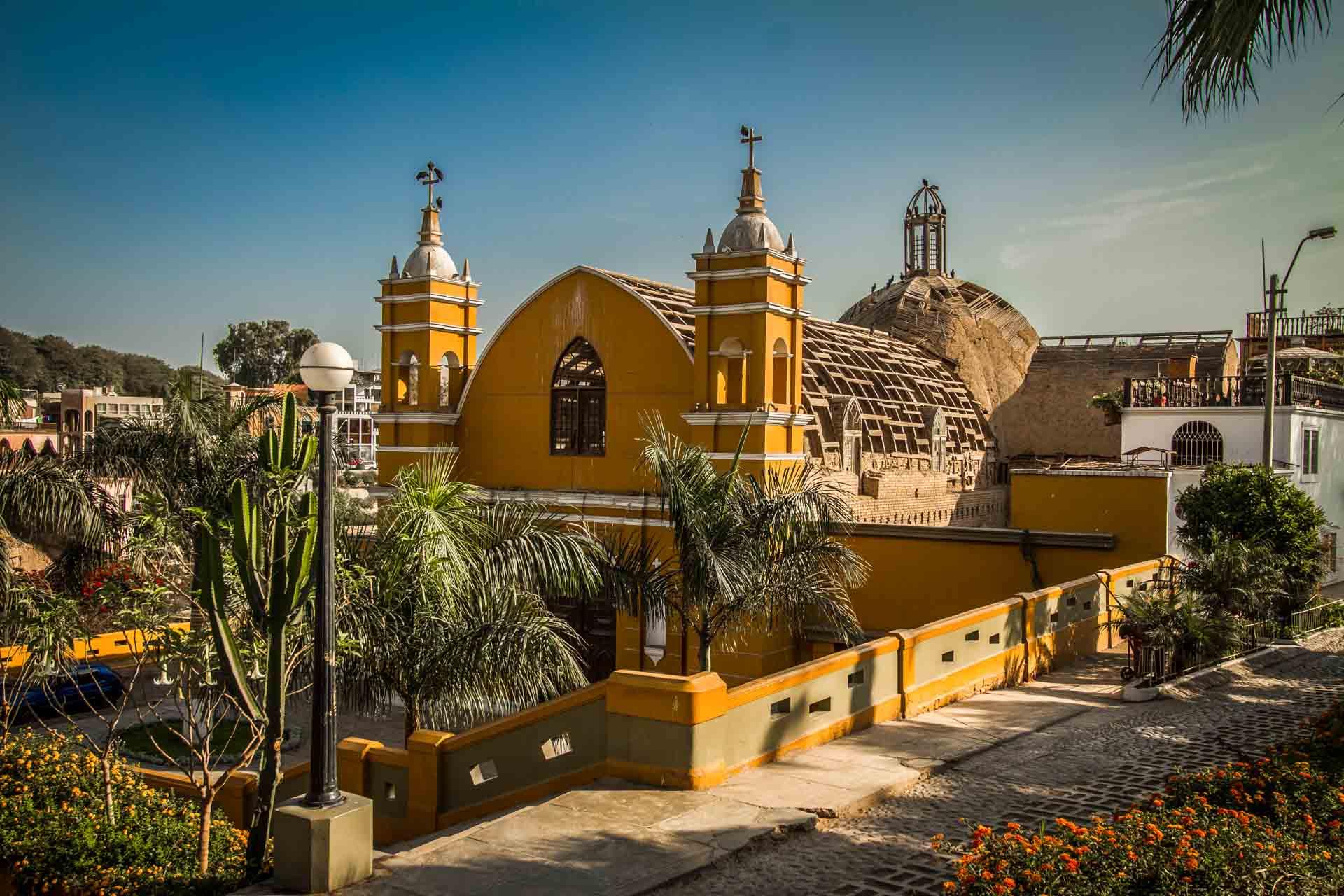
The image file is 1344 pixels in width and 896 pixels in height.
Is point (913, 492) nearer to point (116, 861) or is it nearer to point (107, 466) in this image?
point (107, 466)

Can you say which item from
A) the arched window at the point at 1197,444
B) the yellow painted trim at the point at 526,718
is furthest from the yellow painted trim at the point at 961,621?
the arched window at the point at 1197,444

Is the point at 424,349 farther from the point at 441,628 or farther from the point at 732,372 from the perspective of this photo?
the point at 441,628

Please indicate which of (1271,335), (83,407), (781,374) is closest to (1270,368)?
(1271,335)

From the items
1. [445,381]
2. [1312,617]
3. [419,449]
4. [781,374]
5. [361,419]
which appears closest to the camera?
[1312,617]

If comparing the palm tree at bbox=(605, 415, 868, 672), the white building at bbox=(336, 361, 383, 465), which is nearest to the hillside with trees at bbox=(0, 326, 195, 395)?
the white building at bbox=(336, 361, 383, 465)

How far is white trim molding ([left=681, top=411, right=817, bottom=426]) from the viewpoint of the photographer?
59.0ft

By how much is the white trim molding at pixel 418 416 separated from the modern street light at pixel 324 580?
1419 centimetres

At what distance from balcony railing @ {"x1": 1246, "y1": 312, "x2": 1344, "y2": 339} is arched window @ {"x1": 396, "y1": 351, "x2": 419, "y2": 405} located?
3825 cm

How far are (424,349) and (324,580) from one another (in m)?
14.9

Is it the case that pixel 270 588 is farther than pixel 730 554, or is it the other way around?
pixel 730 554

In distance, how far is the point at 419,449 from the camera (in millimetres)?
22109

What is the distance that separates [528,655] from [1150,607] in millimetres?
8454

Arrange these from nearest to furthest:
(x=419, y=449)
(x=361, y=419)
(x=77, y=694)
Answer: (x=77, y=694) < (x=419, y=449) < (x=361, y=419)

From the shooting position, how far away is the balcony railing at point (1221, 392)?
24469 millimetres
